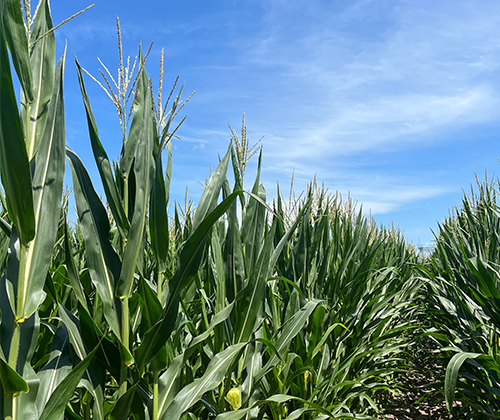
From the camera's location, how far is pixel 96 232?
3.02ft

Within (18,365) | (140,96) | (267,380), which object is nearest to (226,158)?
(140,96)

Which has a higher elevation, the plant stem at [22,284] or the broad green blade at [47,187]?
the broad green blade at [47,187]

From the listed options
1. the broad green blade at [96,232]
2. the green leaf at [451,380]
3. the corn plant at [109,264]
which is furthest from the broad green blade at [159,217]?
the green leaf at [451,380]

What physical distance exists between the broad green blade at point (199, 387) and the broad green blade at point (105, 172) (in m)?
0.44

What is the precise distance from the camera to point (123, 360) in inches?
35.1

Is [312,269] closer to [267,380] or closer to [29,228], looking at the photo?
[267,380]

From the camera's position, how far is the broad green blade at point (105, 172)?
0.91m

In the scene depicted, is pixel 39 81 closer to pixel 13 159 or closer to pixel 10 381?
pixel 13 159

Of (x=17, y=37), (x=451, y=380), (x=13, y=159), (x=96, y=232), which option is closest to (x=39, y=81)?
(x=17, y=37)

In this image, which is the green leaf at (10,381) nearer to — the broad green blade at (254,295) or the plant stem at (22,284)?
the plant stem at (22,284)

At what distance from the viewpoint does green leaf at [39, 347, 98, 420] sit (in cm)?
75

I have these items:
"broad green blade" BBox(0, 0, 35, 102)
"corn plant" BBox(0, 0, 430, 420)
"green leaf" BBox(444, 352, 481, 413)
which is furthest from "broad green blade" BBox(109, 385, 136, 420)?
"green leaf" BBox(444, 352, 481, 413)

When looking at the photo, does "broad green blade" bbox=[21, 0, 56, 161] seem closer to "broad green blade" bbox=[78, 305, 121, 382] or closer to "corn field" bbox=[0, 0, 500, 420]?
"corn field" bbox=[0, 0, 500, 420]

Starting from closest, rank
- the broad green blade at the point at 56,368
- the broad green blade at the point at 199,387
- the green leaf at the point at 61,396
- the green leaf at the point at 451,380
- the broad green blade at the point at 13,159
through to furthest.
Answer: the broad green blade at the point at 13,159 → the green leaf at the point at 61,396 → the broad green blade at the point at 56,368 → the broad green blade at the point at 199,387 → the green leaf at the point at 451,380
